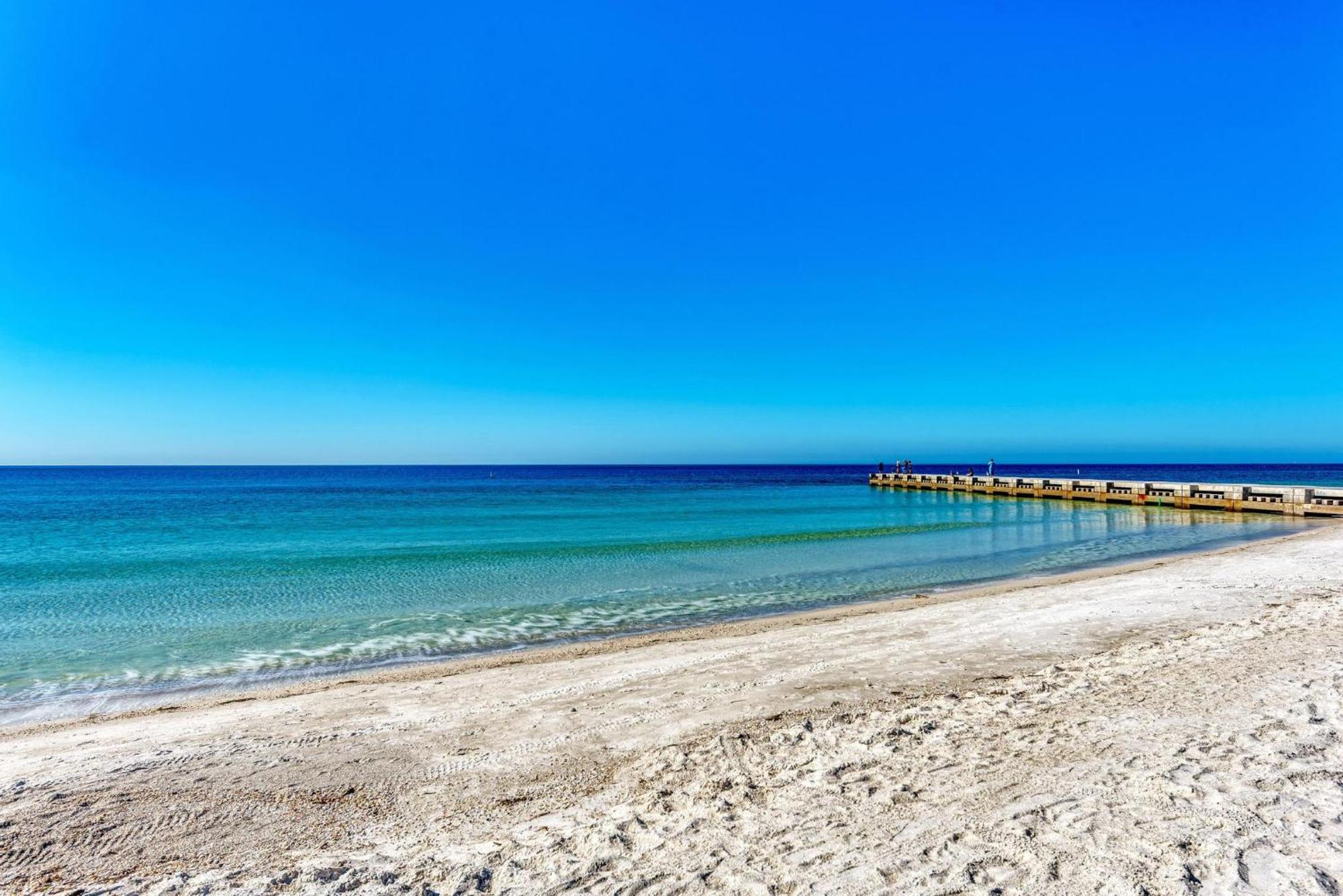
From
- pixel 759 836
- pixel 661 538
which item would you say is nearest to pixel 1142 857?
pixel 759 836

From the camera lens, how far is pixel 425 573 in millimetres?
17703

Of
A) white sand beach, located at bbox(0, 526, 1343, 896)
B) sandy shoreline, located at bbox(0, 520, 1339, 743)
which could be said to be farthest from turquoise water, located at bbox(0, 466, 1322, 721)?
white sand beach, located at bbox(0, 526, 1343, 896)

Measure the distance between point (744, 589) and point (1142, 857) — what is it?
460 inches

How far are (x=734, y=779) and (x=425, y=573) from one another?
1439 cm

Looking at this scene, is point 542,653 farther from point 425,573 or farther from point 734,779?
point 425,573

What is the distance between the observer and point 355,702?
24.6 feet

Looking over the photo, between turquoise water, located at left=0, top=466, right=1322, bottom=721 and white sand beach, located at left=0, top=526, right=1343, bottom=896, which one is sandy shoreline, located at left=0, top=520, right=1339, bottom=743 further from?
turquoise water, located at left=0, top=466, right=1322, bottom=721

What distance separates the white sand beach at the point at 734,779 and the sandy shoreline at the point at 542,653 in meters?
0.18

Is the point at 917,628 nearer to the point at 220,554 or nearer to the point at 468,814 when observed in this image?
the point at 468,814

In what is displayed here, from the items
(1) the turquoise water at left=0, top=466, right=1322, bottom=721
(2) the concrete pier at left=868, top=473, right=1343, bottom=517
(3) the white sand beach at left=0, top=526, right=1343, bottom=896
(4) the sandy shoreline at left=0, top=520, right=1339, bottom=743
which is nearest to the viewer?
(3) the white sand beach at left=0, top=526, right=1343, bottom=896

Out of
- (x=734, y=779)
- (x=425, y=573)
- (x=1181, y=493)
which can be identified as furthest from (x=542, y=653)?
(x=1181, y=493)

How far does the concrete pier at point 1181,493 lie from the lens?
3312 centimetres

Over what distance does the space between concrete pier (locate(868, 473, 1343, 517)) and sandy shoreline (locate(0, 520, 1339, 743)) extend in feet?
83.3

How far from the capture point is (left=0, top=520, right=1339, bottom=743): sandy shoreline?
783cm
